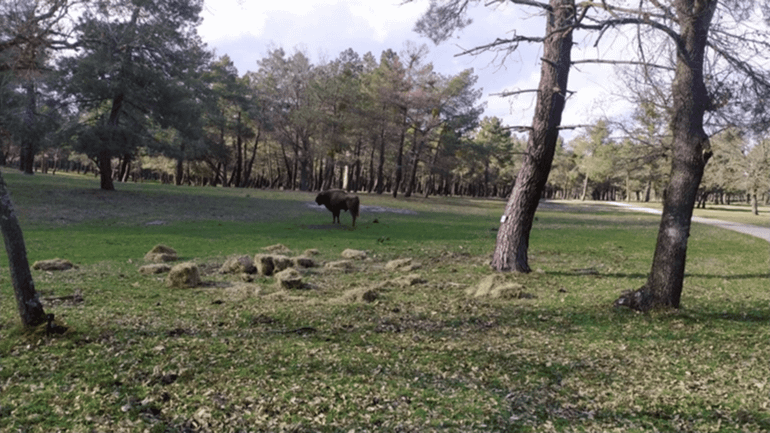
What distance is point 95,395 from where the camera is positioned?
4945 mm

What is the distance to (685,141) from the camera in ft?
26.2

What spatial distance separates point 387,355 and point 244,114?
182ft

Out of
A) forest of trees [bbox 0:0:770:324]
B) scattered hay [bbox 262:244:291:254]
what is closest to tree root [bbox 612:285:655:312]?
forest of trees [bbox 0:0:770:324]

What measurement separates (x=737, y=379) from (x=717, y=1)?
5.84 metres

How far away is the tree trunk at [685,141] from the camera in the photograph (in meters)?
7.82

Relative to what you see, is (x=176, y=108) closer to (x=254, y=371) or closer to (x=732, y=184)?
(x=254, y=371)

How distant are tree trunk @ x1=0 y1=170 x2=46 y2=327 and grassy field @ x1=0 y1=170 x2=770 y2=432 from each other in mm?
243

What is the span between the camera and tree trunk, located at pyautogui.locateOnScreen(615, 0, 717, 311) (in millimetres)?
7824

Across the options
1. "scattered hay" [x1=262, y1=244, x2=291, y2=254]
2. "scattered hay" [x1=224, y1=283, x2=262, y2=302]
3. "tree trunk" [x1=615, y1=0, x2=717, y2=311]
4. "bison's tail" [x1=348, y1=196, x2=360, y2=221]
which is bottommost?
"scattered hay" [x1=224, y1=283, x2=262, y2=302]

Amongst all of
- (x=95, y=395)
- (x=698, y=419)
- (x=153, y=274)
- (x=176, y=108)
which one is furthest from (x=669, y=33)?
(x=176, y=108)

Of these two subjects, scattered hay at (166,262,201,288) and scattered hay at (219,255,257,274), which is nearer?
scattered hay at (166,262,201,288)

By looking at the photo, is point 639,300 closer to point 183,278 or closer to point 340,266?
point 340,266

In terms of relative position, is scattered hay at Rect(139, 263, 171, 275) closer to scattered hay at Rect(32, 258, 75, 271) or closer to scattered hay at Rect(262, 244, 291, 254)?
scattered hay at Rect(32, 258, 75, 271)

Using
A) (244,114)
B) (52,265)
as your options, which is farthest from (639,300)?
(244,114)
